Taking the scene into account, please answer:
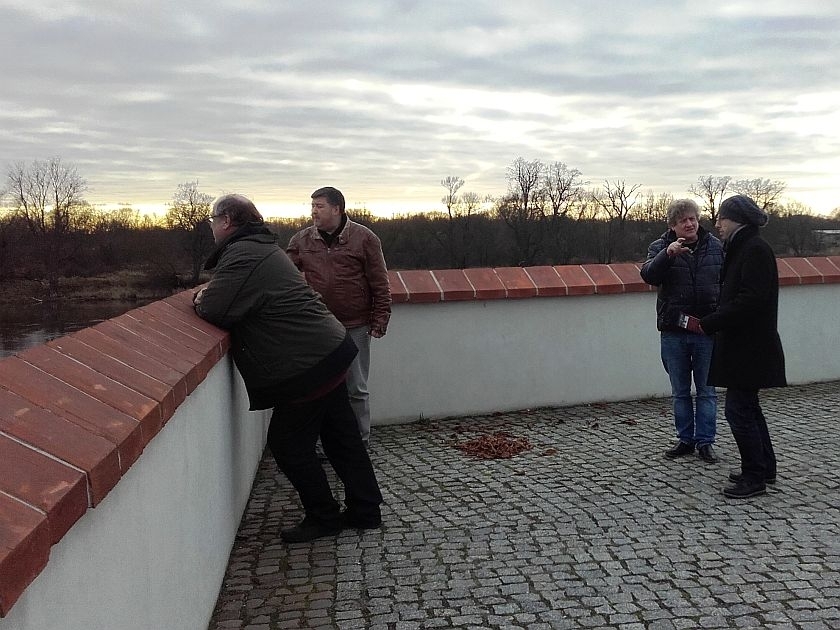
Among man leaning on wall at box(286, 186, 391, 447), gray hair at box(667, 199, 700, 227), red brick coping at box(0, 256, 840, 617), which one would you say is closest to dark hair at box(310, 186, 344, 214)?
man leaning on wall at box(286, 186, 391, 447)

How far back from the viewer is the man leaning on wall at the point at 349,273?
17.1 feet

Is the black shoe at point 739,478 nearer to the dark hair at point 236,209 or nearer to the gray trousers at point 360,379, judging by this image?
the gray trousers at point 360,379

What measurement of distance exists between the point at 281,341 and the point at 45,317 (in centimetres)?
5808

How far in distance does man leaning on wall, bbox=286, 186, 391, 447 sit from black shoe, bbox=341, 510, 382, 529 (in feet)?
3.41

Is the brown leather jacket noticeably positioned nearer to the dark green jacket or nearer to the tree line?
the dark green jacket

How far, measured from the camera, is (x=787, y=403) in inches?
274

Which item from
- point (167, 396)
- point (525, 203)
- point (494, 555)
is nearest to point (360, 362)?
point (494, 555)

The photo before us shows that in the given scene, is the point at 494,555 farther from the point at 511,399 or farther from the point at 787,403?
the point at 787,403

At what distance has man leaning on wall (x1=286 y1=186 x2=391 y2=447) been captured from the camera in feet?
17.1

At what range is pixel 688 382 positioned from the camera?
534 cm

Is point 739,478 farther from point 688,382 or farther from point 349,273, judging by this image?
point 349,273

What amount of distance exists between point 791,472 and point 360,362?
2.82 meters

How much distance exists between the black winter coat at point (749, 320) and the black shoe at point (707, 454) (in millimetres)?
870

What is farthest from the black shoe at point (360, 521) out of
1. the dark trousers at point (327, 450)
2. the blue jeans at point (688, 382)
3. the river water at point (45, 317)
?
the river water at point (45, 317)
